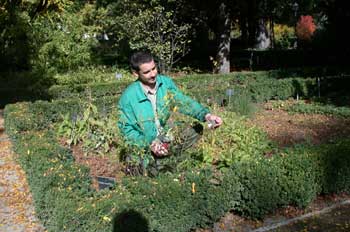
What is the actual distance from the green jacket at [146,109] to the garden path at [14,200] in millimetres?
1332

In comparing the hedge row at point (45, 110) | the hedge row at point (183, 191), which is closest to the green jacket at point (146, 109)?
the hedge row at point (183, 191)

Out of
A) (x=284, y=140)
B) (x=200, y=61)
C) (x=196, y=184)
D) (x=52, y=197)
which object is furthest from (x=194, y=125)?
(x=200, y=61)

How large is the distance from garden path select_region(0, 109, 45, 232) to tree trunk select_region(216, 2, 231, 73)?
12299 millimetres

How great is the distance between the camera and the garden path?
466 centimetres

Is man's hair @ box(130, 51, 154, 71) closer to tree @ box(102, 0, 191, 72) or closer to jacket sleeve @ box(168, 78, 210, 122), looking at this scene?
jacket sleeve @ box(168, 78, 210, 122)

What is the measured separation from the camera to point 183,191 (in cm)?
407

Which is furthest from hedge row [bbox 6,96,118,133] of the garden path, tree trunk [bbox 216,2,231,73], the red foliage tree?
the red foliage tree

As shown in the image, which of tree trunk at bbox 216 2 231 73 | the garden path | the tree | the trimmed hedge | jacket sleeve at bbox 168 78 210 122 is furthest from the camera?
tree trunk at bbox 216 2 231 73

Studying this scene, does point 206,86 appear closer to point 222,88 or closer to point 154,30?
point 222,88

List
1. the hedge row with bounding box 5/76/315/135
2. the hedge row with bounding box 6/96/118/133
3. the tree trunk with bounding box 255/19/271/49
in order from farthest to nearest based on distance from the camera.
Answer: the tree trunk with bounding box 255/19/271/49 → the hedge row with bounding box 5/76/315/135 → the hedge row with bounding box 6/96/118/133

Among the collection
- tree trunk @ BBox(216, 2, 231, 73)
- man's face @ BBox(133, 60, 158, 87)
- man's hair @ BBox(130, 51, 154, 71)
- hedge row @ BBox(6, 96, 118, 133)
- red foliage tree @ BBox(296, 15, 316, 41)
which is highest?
red foliage tree @ BBox(296, 15, 316, 41)

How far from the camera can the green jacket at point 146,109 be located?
4016 mm

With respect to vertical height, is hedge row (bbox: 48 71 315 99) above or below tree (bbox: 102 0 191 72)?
below

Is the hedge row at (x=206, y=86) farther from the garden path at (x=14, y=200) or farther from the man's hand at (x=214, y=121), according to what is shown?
the man's hand at (x=214, y=121)
